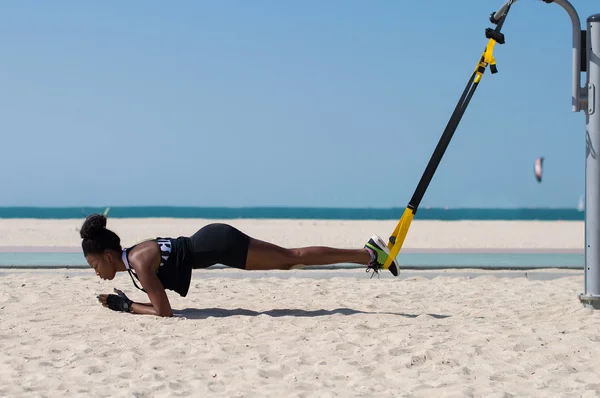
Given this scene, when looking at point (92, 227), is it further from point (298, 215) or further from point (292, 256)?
point (298, 215)

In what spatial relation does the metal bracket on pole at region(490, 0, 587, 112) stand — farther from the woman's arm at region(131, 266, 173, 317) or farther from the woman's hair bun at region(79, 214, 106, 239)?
the woman's hair bun at region(79, 214, 106, 239)

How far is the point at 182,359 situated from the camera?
495 cm

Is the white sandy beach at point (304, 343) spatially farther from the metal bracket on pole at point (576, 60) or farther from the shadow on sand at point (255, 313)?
the metal bracket on pole at point (576, 60)

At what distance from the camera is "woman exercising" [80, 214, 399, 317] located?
628 centimetres

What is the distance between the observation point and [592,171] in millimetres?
7055

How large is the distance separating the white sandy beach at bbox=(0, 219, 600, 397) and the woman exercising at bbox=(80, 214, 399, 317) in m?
0.37

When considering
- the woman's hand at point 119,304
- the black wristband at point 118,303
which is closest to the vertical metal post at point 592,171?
the woman's hand at point 119,304

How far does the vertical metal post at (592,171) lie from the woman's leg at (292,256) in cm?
227

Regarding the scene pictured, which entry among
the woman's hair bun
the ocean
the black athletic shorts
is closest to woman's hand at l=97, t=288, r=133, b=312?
the woman's hair bun

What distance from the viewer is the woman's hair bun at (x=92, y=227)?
627 centimetres

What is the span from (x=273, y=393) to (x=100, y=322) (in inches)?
101

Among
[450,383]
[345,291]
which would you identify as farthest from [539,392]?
[345,291]

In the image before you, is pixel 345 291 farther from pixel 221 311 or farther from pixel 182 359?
pixel 182 359

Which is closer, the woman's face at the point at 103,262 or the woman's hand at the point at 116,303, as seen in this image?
the woman's face at the point at 103,262
